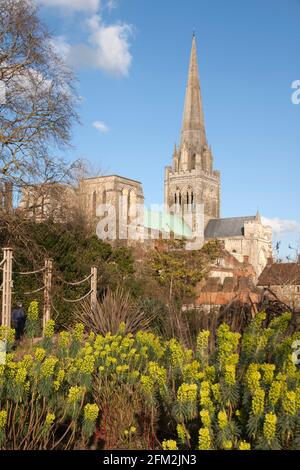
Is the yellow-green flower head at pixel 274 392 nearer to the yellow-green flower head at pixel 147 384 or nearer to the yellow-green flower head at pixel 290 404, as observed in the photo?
the yellow-green flower head at pixel 290 404

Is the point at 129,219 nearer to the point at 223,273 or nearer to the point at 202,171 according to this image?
the point at 223,273

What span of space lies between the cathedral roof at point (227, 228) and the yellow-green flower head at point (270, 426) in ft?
317

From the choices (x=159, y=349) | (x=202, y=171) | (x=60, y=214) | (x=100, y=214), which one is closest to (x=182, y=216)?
(x=202, y=171)

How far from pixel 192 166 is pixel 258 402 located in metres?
101

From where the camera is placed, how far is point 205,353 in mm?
4969

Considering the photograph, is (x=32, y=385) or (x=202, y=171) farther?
(x=202, y=171)

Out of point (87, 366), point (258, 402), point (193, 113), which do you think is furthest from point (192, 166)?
point (258, 402)

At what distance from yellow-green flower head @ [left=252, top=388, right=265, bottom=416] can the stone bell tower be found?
94.0 metres

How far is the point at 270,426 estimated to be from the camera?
134 inches

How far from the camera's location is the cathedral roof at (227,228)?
100 meters

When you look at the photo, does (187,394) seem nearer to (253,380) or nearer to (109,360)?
(253,380)

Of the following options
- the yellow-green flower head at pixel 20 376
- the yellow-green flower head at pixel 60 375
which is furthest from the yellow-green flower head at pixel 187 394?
the yellow-green flower head at pixel 20 376

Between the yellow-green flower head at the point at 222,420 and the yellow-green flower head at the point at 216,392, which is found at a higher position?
the yellow-green flower head at the point at 216,392

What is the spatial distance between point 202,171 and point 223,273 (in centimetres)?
4991
